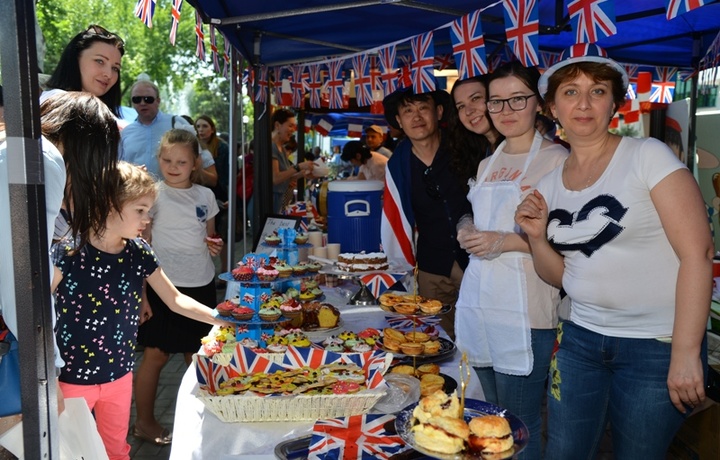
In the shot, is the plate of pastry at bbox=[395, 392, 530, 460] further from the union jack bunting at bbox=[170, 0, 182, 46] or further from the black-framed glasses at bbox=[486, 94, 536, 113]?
→ the union jack bunting at bbox=[170, 0, 182, 46]

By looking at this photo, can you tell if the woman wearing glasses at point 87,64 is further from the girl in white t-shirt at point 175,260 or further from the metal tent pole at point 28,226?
the metal tent pole at point 28,226

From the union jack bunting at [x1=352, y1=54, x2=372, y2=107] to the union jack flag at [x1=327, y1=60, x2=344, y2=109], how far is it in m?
0.29

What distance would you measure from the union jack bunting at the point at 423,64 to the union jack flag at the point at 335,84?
1833 mm

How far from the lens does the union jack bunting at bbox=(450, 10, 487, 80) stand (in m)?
4.19

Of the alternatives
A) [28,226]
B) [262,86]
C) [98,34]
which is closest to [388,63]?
[262,86]

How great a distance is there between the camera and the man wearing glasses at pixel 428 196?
3.66 meters

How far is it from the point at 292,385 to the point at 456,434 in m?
0.84

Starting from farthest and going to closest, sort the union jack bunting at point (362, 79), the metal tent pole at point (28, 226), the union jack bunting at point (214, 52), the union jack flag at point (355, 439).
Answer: the union jack bunting at point (362, 79)
the union jack bunting at point (214, 52)
the union jack flag at point (355, 439)
the metal tent pole at point (28, 226)

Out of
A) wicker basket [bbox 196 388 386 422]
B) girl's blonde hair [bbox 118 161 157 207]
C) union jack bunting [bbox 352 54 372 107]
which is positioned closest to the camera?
wicker basket [bbox 196 388 386 422]

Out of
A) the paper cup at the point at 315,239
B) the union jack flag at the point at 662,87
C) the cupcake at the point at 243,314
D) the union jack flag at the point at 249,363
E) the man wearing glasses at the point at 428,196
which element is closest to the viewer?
the union jack flag at the point at 249,363

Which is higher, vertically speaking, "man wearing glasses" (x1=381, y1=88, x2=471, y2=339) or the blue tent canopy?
the blue tent canopy

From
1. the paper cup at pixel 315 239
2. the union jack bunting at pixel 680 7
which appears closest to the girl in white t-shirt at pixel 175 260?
the paper cup at pixel 315 239

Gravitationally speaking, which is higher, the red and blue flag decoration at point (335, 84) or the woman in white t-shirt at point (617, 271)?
the red and blue flag decoration at point (335, 84)

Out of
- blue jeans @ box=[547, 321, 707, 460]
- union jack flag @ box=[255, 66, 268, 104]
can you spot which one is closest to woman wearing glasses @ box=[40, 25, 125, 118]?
blue jeans @ box=[547, 321, 707, 460]
